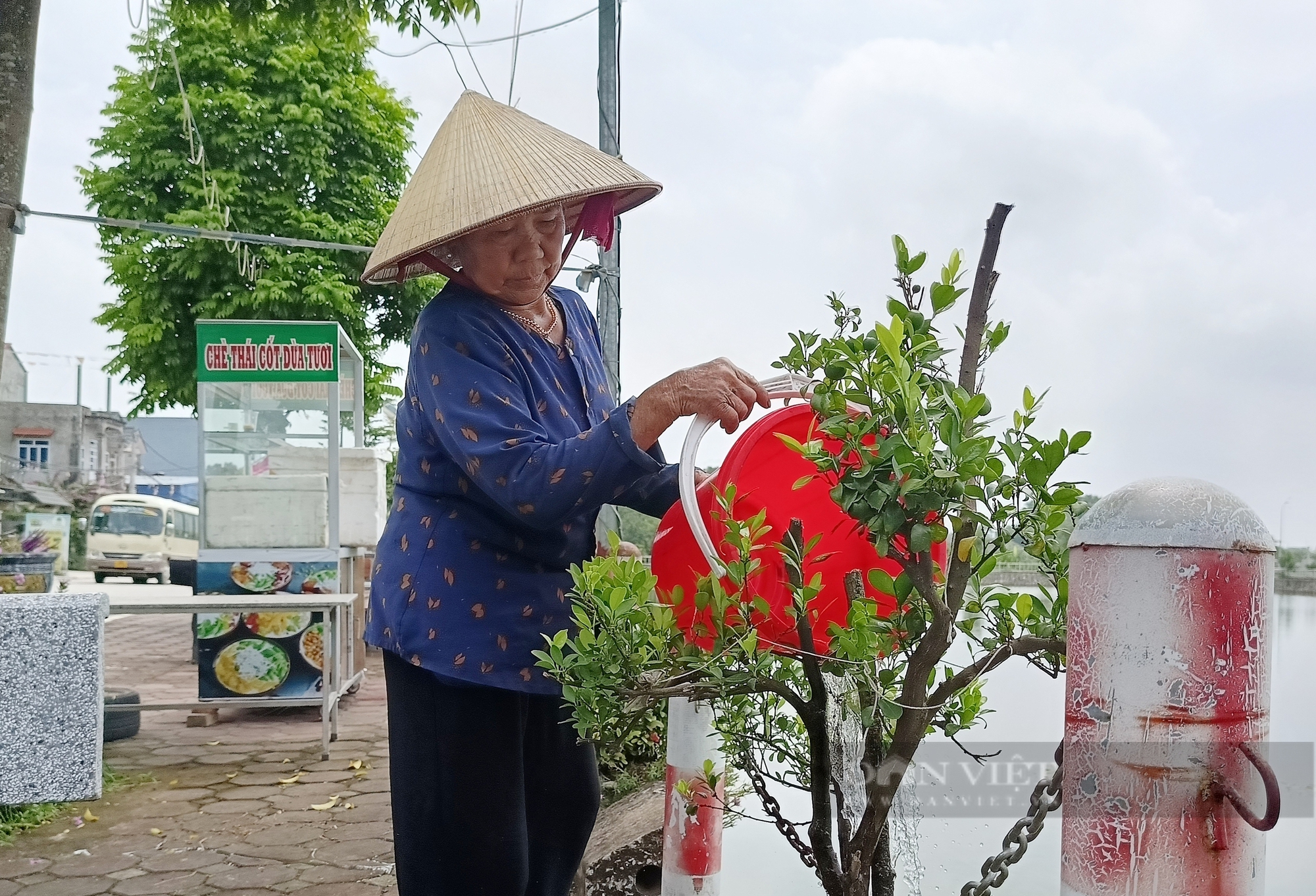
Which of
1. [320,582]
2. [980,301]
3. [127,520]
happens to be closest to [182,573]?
[320,582]

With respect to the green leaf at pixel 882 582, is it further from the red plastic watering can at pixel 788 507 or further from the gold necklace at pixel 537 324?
the gold necklace at pixel 537 324

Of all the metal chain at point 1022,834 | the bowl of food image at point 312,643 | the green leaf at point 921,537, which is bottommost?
the bowl of food image at point 312,643

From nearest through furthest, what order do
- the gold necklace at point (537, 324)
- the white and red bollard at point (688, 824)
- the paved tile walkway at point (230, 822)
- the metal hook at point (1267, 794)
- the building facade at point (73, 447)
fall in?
the metal hook at point (1267, 794) → the gold necklace at point (537, 324) → the white and red bollard at point (688, 824) → the paved tile walkway at point (230, 822) → the building facade at point (73, 447)

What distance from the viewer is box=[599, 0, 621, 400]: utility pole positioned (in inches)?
201

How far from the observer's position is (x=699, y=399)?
1611mm

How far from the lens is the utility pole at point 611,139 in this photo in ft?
16.7

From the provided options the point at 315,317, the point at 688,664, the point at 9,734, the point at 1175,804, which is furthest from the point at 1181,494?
the point at 315,317

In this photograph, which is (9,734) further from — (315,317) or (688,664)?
(315,317)

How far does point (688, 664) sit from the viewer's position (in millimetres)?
1549

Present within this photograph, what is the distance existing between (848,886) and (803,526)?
55 cm

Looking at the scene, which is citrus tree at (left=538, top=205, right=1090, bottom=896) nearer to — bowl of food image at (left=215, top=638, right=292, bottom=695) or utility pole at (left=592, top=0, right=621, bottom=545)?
utility pole at (left=592, top=0, right=621, bottom=545)

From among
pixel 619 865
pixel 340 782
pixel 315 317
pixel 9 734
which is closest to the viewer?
pixel 619 865

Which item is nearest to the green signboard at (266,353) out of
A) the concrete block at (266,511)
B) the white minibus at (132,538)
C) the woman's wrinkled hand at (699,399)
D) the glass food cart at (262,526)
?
the glass food cart at (262,526)

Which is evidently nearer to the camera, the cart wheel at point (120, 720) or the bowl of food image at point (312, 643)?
the cart wheel at point (120, 720)
